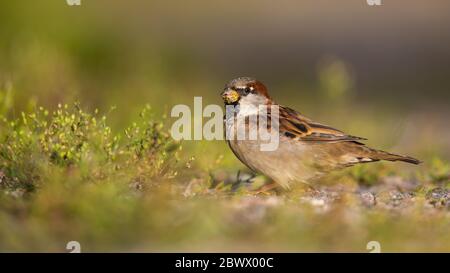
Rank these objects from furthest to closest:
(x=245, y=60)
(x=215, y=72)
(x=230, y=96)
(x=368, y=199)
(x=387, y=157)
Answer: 1. (x=245, y=60)
2. (x=215, y=72)
3. (x=230, y=96)
4. (x=387, y=157)
5. (x=368, y=199)

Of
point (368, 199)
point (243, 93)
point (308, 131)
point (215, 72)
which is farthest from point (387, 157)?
point (215, 72)

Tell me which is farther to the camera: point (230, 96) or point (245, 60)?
point (245, 60)

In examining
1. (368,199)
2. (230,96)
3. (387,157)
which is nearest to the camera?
(368,199)

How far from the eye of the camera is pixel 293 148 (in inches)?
260

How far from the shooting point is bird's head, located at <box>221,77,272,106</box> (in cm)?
682

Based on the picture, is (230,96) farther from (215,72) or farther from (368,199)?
(215,72)

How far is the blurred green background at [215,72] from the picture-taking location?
7.27m

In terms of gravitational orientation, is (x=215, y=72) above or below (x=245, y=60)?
below

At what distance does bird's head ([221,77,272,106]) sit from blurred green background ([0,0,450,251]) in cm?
47

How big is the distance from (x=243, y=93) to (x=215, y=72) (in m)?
7.77

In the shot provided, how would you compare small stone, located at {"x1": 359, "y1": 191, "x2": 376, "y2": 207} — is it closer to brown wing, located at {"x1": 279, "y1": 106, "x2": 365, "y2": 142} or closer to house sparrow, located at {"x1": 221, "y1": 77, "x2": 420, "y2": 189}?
house sparrow, located at {"x1": 221, "y1": 77, "x2": 420, "y2": 189}

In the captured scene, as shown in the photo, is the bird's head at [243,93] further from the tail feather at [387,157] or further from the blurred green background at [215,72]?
the tail feather at [387,157]

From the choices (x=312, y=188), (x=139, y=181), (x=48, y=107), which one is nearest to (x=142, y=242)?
(x=139, y=181)
